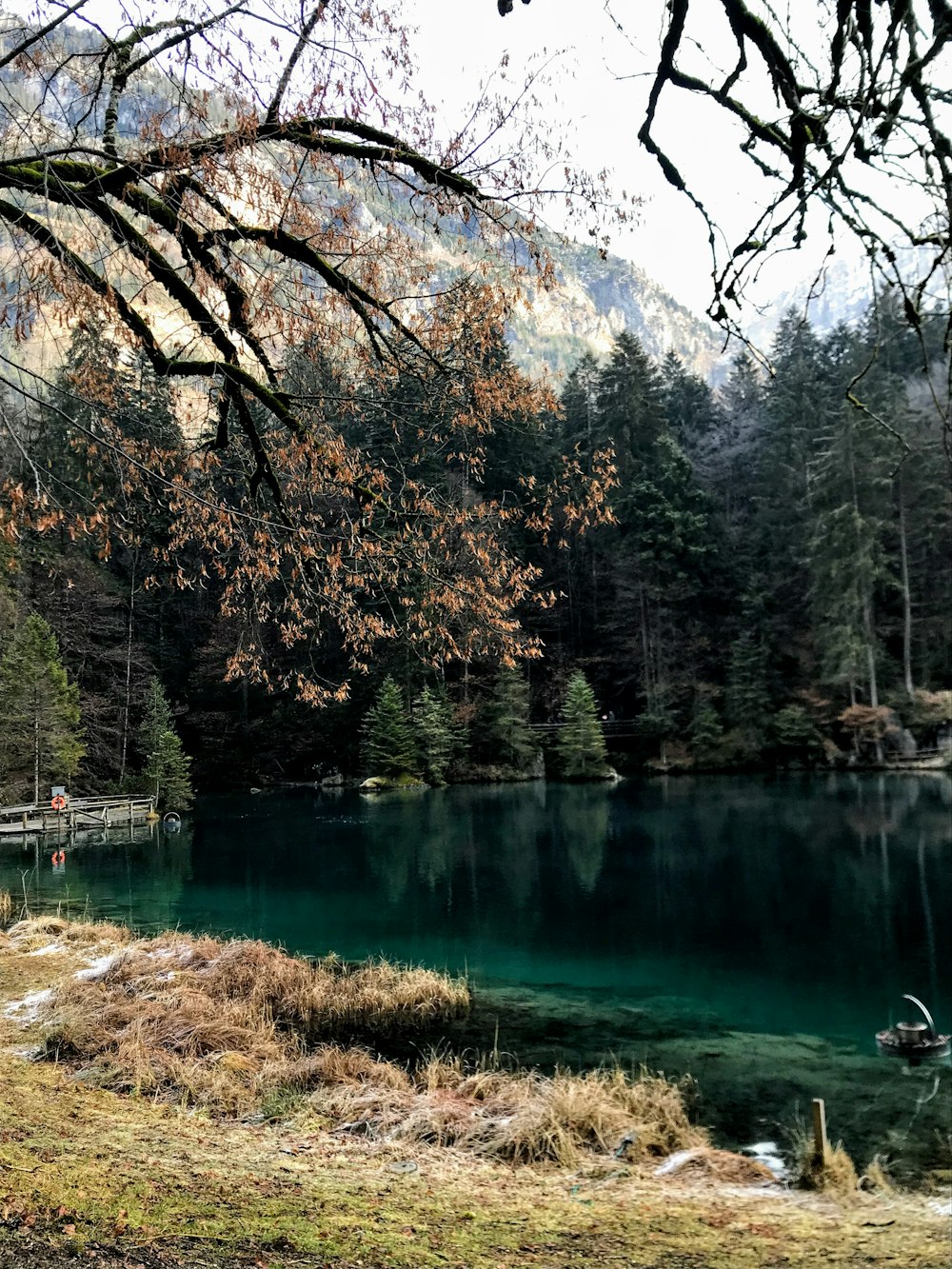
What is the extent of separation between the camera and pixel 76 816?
1006 inches

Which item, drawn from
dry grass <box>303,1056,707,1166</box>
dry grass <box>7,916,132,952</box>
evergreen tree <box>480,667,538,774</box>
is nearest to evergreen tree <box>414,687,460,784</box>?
evergreen tree <box>480,667,538,774</box>

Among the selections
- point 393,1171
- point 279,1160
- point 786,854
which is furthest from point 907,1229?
point 786,854

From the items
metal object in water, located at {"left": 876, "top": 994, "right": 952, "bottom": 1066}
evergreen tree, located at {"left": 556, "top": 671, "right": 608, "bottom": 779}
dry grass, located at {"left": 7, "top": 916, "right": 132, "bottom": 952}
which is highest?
evergreen tree, located at {"left": 556, "top": 671, "right": 608, "bottom": 779}

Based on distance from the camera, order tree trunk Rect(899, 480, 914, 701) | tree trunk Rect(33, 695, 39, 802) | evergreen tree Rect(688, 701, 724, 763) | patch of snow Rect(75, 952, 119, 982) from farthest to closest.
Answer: evergreen tree Rect(688, 701, 724, 763), tree trunk Rect(899, 480, 914, 701), tree trunk Rect(33, 695, 39, 802), patch of snow Rect(75, 952, 119, 982)

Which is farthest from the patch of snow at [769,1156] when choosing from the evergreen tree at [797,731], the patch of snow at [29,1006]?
the evergreen tree at [797,731]

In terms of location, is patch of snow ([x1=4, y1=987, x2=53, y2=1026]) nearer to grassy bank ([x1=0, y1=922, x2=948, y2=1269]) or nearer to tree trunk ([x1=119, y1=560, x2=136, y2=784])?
grassy bank ([x1=0, y1=922, x2=948, y2=1269])

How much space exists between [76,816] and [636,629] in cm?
2294

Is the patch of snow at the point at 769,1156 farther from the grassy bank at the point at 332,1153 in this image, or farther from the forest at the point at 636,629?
the forest at the point at 636,629

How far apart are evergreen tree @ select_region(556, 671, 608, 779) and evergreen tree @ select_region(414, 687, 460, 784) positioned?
14.0ft

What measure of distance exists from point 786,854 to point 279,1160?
15.6 metres

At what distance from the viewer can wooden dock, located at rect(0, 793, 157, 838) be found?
78.4 ft

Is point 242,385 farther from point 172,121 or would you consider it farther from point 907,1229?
point 907,1229

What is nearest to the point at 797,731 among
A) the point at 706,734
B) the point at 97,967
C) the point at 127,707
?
the point at 706,734

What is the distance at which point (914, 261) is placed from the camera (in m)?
2.92
